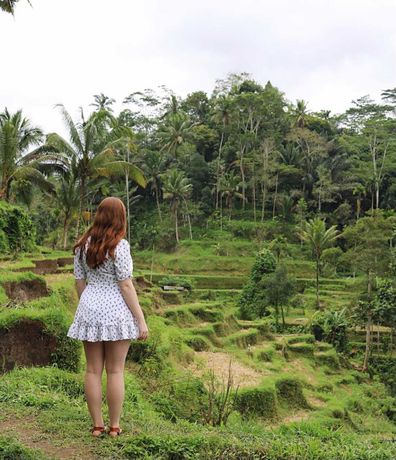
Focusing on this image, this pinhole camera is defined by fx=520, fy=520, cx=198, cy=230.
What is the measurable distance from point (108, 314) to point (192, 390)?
5.71 meters

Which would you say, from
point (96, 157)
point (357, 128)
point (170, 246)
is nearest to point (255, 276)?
point (96, 157)

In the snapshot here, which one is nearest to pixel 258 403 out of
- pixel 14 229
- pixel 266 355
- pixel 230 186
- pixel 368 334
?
pixel 266 355

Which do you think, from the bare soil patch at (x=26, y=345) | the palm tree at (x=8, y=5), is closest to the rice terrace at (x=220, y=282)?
the bare soil patch at (x=26, y=345)

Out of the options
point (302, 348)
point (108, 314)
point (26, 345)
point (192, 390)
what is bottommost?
point (302, 348)

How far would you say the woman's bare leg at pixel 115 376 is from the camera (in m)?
3.74

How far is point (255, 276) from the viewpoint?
26.6 meters

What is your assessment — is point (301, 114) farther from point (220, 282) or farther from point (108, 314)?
point (108, 314)

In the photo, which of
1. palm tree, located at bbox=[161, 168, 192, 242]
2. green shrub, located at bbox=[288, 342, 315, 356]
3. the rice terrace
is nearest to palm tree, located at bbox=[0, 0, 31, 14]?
the rice terrace

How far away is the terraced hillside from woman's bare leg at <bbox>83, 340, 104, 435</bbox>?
0.19 meters

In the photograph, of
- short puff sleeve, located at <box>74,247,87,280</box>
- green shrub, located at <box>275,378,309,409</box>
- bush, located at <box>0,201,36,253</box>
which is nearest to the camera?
short puff sleeve, located at <box>74,247,87,280</box>

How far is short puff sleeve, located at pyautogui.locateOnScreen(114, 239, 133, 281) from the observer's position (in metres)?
3.75

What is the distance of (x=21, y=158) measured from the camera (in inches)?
776

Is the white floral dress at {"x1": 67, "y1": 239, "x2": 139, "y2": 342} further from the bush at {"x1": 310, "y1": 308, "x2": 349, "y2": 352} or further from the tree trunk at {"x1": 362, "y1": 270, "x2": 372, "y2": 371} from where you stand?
the bush at {"x1": 310, "y1": 308, "x2": 349, "y2": 352}

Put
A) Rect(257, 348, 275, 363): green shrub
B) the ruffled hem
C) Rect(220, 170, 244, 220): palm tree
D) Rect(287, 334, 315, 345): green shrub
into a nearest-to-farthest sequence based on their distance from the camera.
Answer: the ruffled hem < Rect(257, 348, 275, 363): green shrub < Rect(287, 334, 315, 345): green shrub < Rect(220, 170, 244, 220): palm tree
